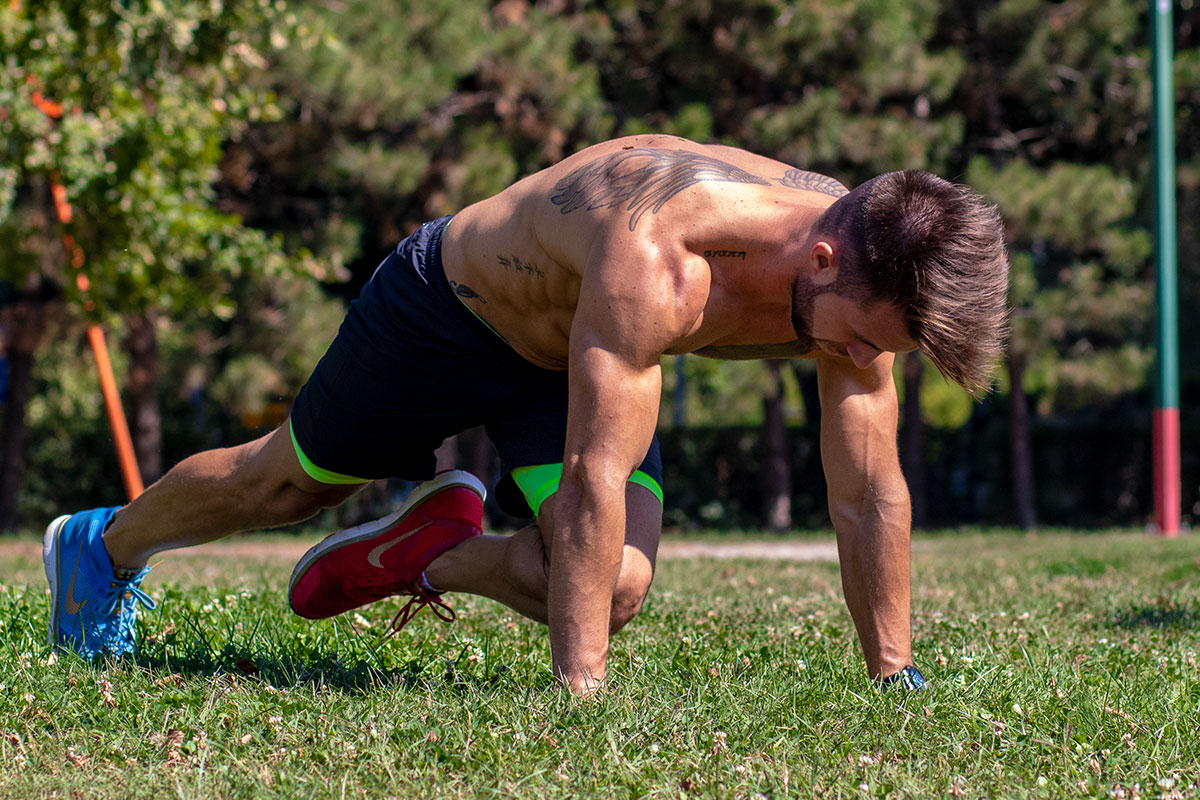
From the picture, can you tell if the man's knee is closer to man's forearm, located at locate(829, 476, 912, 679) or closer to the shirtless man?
the shirtless man

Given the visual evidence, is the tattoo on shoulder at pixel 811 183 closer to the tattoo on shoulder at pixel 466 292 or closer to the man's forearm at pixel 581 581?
the tattoo on shoulder at pixel 466 292

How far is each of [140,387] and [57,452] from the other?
9.63 ft

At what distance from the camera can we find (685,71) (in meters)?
15.0

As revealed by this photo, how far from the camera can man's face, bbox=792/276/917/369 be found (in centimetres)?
280

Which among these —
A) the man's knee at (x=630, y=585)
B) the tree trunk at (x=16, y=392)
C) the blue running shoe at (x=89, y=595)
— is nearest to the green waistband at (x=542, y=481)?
the man's knee at (x=630, y=585)

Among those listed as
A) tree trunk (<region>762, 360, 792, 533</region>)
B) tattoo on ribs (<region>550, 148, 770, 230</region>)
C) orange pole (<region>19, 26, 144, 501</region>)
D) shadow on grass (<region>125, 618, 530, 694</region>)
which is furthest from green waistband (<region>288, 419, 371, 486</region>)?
tree trunk (<region>762, 360, 792, 533</region>)

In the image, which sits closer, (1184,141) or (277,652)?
(277,652)

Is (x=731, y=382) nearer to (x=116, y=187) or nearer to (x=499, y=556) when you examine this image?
(x=116, y=187)

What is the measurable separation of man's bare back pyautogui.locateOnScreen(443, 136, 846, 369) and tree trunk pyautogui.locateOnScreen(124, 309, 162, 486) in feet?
40.9

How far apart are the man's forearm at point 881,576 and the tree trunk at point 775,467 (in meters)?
12.7

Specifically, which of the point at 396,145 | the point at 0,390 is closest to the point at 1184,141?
the point at 396,145

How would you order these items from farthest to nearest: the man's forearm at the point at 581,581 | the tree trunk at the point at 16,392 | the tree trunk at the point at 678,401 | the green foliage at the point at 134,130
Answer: the tree trunk at the point at 678,401, the tree trunk at the point at 16,392, the green foliage at the point at 134,130, the man's forearm at the point at 581,581

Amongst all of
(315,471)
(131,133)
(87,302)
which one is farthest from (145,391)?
(315,471)

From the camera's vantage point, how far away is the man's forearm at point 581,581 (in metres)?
2.83
